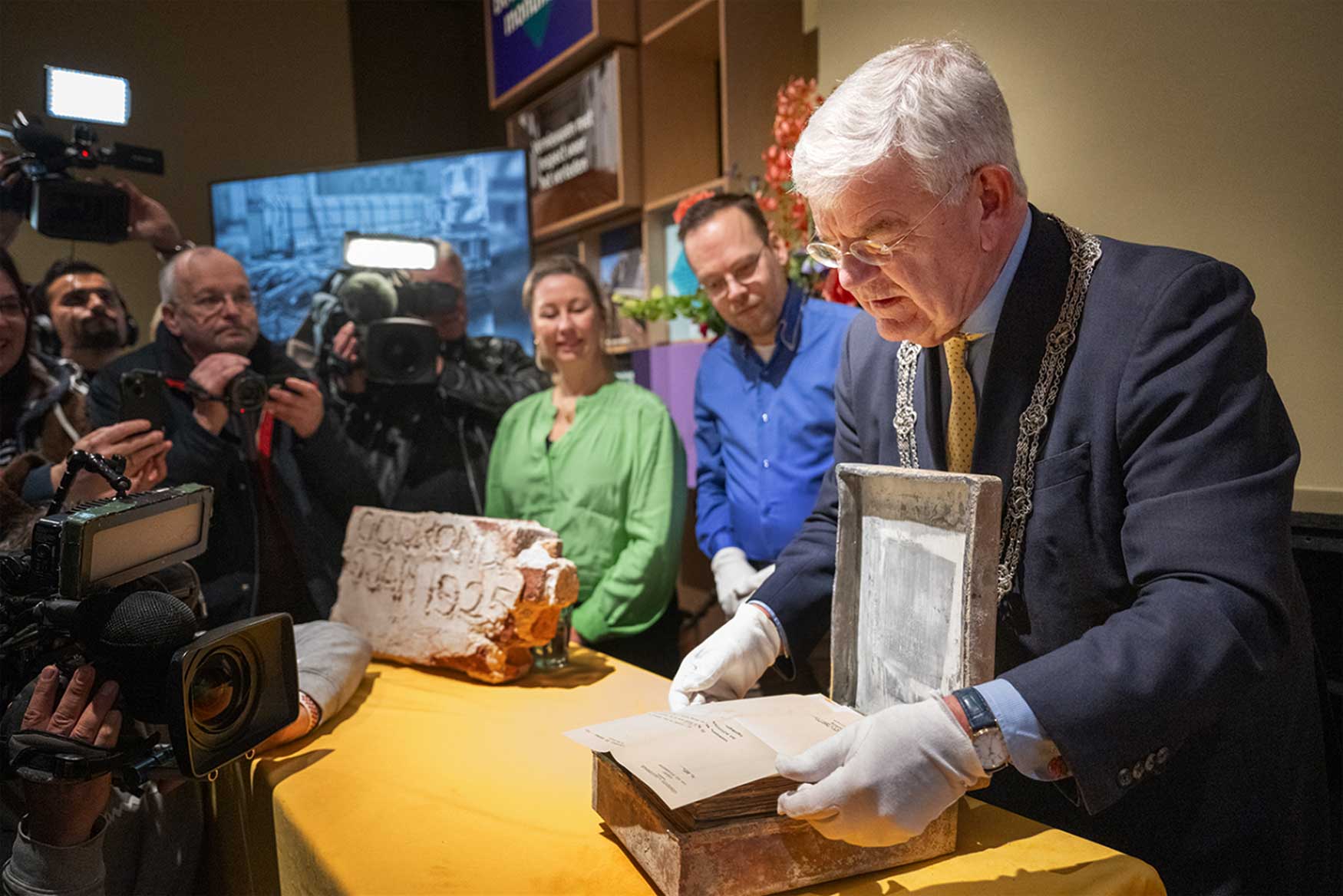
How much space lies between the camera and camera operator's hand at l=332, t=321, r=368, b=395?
276 centimetres

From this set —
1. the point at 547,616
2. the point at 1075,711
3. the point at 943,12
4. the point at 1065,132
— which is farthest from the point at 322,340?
the point at 1075,711

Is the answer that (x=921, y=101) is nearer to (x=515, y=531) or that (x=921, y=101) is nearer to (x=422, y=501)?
(x=515, y=531)

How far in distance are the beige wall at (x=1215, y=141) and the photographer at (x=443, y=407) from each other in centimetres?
164

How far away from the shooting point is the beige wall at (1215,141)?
1.51 meters

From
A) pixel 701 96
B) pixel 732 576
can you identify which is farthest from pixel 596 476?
pixel 701 96

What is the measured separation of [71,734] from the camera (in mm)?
1131

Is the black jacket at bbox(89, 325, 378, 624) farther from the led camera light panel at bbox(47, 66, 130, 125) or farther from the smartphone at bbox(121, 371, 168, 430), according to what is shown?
the led camera light panel at bbox(47, 66, 130, 125)

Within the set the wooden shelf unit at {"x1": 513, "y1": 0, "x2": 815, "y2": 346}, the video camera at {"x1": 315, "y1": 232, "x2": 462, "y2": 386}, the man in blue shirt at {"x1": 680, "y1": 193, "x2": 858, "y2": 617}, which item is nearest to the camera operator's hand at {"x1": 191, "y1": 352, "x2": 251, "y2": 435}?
the video camera at {"x1": 315, "y1": 232, "x2": 462, "y2": 386}

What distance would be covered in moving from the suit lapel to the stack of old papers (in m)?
0.37

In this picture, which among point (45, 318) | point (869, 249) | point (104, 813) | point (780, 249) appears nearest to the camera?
point (869, 249)

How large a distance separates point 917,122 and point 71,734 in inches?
50.1

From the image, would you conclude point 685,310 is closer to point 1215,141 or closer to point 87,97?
point 1215,141

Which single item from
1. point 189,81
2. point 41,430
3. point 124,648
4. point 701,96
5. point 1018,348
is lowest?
→ point 124,648

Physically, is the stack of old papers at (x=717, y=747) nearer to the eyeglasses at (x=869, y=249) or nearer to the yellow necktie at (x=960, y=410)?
the yellow necktie at (x=960, y=410)
